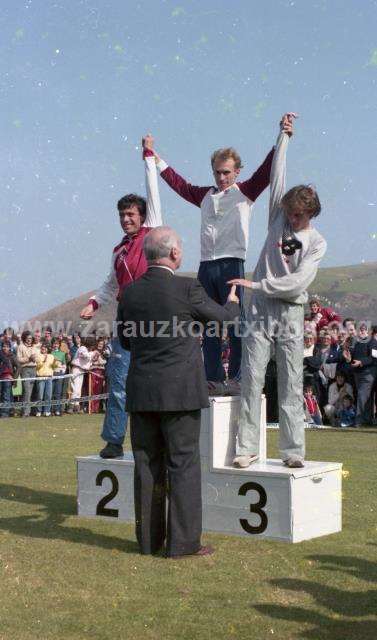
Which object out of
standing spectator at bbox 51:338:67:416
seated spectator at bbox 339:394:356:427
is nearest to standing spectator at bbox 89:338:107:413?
standing spectator at bbox 51:338:67:416

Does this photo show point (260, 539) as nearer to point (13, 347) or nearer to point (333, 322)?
point (333, 322)

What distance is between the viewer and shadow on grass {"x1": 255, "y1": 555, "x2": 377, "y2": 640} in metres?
4.18

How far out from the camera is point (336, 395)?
17.6m

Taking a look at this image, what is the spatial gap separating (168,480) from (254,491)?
0.87m

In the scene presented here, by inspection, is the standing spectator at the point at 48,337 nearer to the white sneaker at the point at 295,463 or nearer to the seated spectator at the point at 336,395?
the seated spectator at the point at 336,395

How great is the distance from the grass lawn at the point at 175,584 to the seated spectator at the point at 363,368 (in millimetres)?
8870

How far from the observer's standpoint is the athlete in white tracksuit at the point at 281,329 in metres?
6.45

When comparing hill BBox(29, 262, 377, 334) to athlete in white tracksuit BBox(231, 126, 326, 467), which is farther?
hill BBox(29, 262, 377, 334)

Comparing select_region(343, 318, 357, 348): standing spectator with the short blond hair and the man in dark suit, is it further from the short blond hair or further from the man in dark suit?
the man in dark suit

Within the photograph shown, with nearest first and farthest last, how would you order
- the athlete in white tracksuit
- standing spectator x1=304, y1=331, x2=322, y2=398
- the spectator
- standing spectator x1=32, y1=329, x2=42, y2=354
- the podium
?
the podium, the athlete in white tracksuit, standing spectator x1=304, y1=331, x2=322, y2=398, the spectator, standing spectator x1=32, y1=329, x2=42, y2=354

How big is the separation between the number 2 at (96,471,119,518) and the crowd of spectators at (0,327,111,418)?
12984mm

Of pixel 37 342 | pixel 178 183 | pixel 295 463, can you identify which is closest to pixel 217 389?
pixel 295 463

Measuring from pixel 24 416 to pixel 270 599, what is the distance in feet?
52.9

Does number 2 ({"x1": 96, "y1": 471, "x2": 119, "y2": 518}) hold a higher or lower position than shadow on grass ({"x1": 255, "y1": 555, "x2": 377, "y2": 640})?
higher
